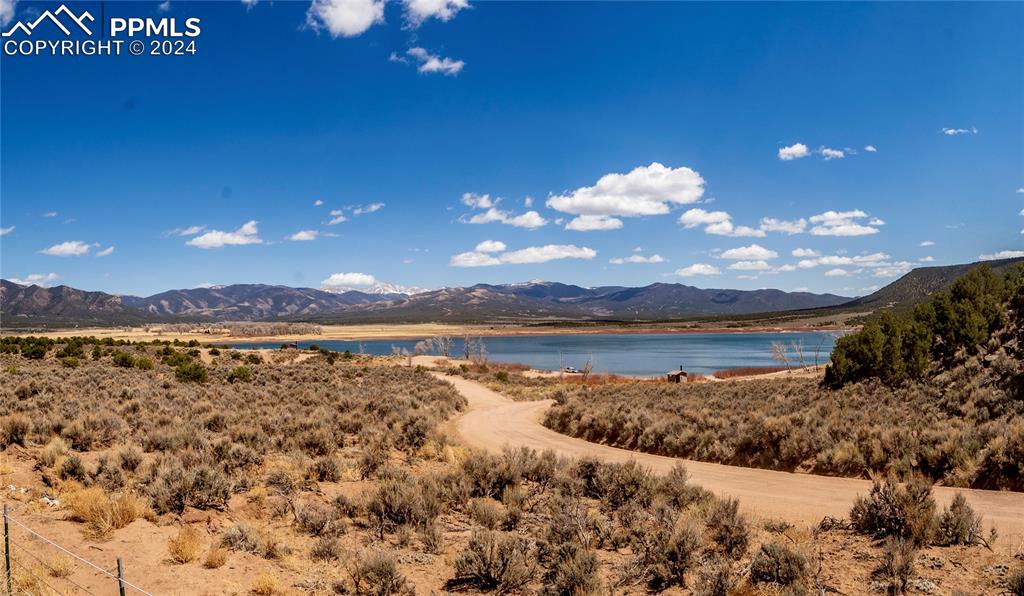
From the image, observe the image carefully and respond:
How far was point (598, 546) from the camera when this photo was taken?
30.5 ft

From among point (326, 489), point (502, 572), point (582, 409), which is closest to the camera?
point (502, 572)

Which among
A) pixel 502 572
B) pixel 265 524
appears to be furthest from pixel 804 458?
pixel 265 524

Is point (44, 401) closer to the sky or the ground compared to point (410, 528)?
closer to the sky

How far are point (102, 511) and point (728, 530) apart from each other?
1076cm

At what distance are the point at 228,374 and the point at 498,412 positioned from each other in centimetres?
1724

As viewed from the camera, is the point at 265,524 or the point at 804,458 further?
the point at 804,458

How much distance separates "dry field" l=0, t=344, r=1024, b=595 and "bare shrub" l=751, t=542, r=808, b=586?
0.08 feet

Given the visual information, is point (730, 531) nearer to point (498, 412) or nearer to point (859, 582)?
point (859, 582)

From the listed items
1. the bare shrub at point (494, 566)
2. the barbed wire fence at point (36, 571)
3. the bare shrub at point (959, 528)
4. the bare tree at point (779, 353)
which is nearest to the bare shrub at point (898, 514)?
the bare shrub at point (959, 528)

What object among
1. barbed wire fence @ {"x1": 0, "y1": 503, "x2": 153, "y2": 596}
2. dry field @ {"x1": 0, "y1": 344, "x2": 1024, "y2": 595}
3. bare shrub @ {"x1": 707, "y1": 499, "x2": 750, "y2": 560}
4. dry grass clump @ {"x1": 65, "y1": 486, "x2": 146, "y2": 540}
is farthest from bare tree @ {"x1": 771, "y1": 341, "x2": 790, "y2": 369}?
barbed wire fence @ {"x1": 0, "y1": 503, "x2": 153, "y2": 596}

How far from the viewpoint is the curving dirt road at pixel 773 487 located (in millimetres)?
10328

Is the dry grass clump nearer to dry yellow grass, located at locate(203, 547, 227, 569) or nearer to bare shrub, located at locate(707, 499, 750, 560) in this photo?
dry yellow grass, located at locate(203, 547, 227, 569)

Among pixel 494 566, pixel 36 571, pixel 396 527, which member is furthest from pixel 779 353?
pixel 36 571

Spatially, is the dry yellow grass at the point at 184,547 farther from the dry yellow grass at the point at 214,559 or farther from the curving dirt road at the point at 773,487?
the curving dirt road at the point at 773,487
